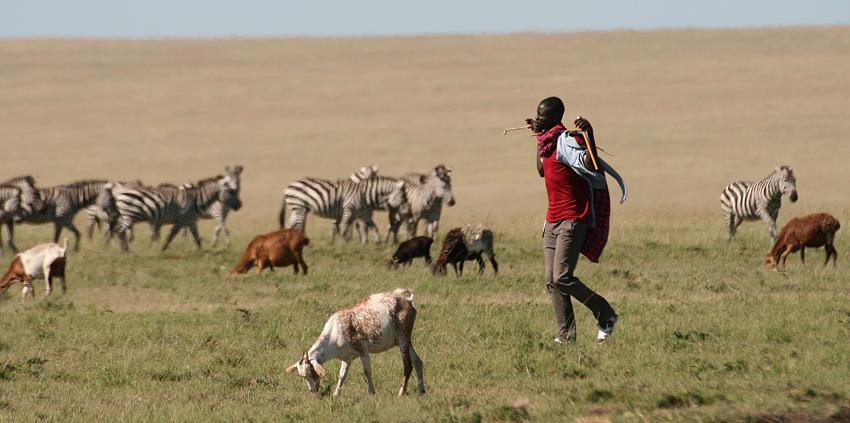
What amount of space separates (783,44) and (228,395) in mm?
72587

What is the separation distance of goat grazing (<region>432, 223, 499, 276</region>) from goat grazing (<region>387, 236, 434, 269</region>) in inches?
49.9

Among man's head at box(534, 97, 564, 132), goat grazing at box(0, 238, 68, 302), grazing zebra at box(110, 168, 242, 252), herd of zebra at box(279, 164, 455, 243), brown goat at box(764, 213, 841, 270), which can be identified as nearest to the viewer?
man's head at box(534, 97, 564, 132)

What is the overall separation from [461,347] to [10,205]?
18239mm

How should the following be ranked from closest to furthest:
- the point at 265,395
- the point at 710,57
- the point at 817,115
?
the point at 265,395 < the point at 817,115 < the point at 710,57

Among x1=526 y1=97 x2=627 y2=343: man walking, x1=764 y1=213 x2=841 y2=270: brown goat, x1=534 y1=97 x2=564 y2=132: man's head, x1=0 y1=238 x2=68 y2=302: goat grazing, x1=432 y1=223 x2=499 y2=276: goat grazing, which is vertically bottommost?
x1=0 y1=238 x2=68 y2=302: goat grazing

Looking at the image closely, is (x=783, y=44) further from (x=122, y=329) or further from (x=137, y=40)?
(x=122, y=329)

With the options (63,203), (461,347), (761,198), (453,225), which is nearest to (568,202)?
(461,347)

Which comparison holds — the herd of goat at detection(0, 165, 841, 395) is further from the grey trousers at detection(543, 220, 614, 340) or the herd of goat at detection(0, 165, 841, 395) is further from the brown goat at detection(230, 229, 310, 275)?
the grey trousers at detection(543, 220, 614, 340)

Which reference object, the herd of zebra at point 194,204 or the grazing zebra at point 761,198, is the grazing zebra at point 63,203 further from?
the grazing zebra at point 761,198

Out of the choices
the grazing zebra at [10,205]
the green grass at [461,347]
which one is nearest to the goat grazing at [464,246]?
the green grass at [461,347]

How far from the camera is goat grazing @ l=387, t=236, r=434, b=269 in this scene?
68.4ft

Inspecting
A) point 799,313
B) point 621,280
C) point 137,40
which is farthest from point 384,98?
point 799,313

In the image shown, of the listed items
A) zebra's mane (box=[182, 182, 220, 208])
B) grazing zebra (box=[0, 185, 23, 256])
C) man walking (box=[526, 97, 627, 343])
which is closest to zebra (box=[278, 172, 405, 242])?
zebra's mane (box=[182, 182, 220, 208])

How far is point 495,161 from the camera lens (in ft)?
169
